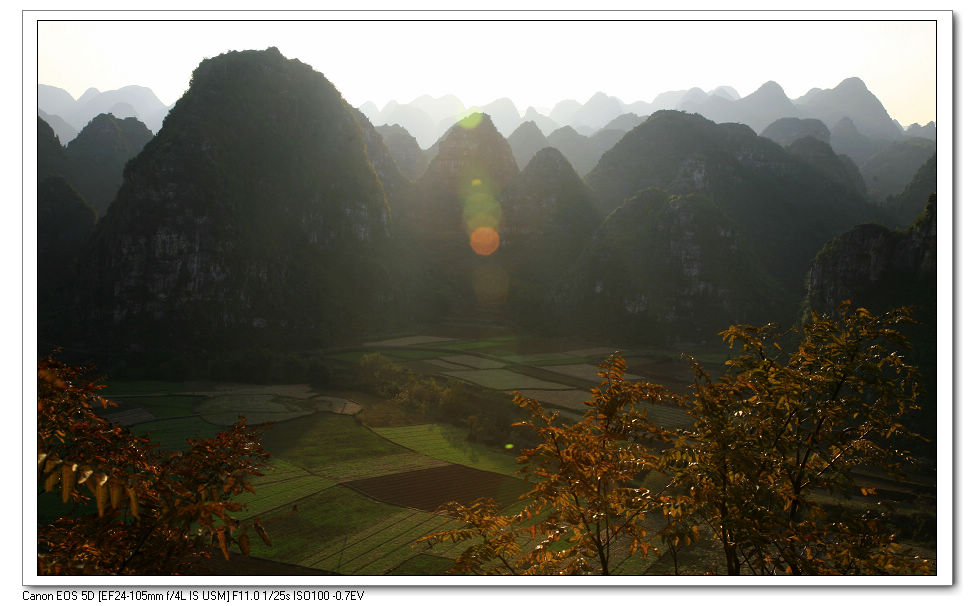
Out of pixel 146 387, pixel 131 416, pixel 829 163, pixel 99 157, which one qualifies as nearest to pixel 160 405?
pixel 131 416

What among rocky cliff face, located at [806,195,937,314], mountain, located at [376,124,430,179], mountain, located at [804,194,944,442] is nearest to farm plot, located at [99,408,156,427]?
mountain, located at [804,194,944,442]

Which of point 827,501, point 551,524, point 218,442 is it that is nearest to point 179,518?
point 218,442

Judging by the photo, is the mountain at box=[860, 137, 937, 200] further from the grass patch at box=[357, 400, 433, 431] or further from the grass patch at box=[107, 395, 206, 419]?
the grass patch at box=[107, 395, 206, 419]

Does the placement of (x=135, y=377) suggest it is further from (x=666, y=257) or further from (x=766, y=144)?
(x=766, y=144)

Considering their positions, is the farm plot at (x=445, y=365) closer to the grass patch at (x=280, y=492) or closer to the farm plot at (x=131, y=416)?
the grass patch at (x=280, y=492)

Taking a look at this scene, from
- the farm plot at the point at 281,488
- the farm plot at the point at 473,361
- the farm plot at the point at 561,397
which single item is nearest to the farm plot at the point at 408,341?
the farm plot at the point at 473,361

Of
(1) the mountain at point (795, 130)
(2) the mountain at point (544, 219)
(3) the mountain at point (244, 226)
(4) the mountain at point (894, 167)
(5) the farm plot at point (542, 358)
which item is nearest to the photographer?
(5) the farm plot at point (542, 358)
